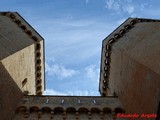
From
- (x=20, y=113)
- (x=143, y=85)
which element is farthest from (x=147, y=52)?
(x=20, y=113)

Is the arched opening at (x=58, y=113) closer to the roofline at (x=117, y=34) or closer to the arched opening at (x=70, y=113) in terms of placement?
the arched opening at (x=70, y=113)

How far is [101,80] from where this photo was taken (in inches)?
961

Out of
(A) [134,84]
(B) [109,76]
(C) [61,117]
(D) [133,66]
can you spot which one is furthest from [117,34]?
(C) [61,117]

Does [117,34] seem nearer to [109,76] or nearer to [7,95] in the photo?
[109,76]

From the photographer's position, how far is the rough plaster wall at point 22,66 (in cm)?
1526

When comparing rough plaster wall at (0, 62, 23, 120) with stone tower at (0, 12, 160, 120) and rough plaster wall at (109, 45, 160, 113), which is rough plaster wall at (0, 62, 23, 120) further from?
rough plaster wall at (109, 45, 160, 113)

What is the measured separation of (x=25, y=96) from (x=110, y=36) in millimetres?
7649

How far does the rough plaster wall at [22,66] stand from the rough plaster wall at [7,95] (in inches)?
14.6

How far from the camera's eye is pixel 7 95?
14742 millimetres

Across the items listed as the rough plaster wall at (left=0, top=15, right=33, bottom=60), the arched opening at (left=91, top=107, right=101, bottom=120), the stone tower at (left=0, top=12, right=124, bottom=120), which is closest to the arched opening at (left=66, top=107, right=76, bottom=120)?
the stone tower at (left=0, top=12, right=124, bottom=120)

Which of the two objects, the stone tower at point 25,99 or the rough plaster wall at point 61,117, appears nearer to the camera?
the stone tower at point 25,99

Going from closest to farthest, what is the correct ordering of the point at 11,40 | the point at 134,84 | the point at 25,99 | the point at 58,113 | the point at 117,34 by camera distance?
the point at 134,84, the point at 58,113, the point at 11,40, the point at 25,99, the point at 117,34

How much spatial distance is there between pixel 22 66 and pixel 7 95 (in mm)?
3757

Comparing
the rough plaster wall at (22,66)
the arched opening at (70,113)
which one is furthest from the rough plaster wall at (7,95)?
the arched opening at (70,113)
